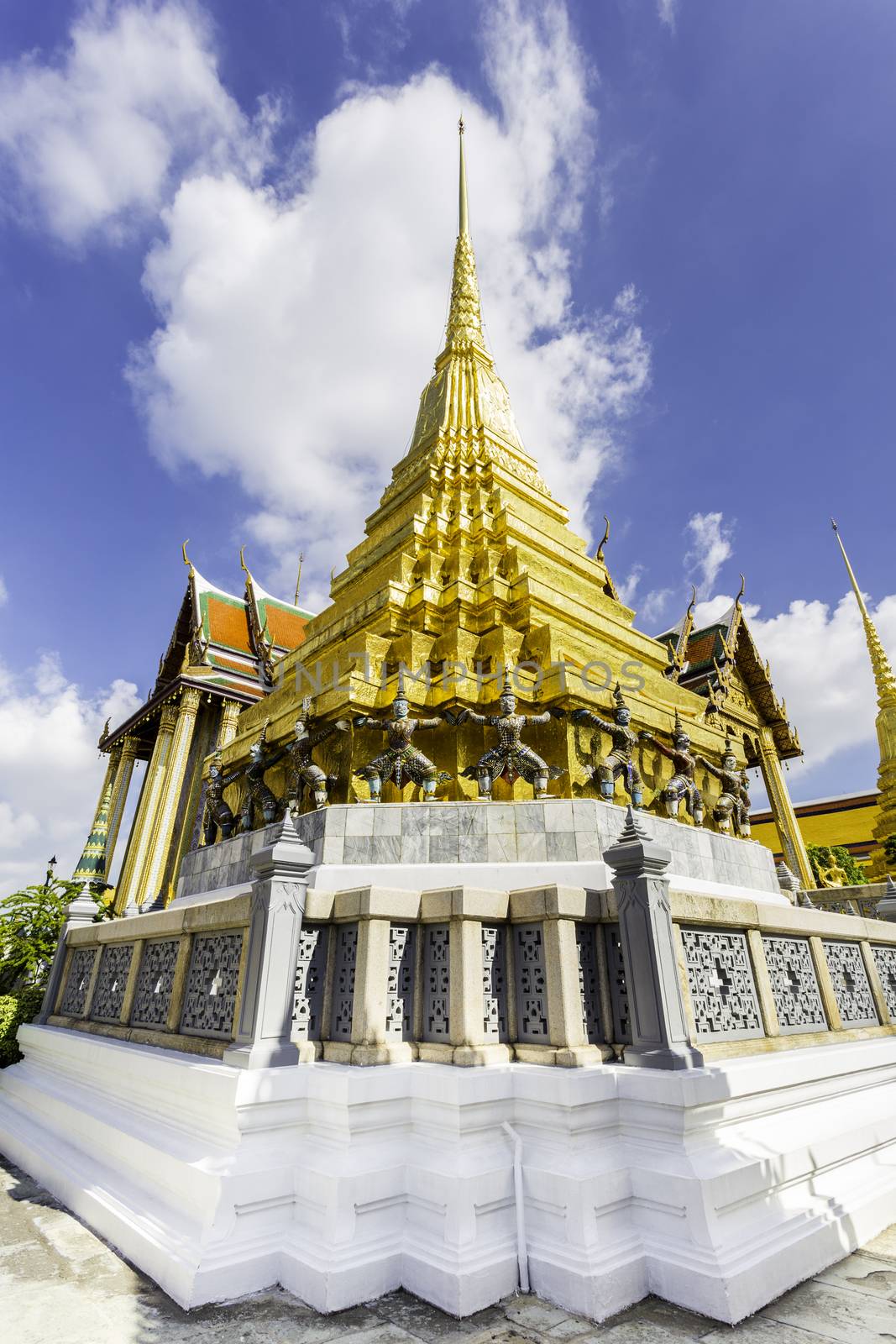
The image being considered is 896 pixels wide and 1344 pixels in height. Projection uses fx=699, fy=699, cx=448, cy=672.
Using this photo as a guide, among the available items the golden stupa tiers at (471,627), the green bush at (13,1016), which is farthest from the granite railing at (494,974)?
the green bush at (13,1016)

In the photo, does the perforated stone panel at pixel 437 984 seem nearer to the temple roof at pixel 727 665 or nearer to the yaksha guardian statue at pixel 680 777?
the yaksha guardian statue at pixel 680 777

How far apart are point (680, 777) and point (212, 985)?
6056 mm

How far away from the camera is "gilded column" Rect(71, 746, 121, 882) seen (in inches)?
577

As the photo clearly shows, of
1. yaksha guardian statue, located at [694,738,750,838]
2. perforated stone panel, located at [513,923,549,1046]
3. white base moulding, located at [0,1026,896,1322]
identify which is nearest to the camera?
white base moulding, located at [0,1026,896,1322]

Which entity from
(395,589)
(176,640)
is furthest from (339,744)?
(176,640)

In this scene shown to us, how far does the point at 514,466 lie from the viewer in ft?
48.7

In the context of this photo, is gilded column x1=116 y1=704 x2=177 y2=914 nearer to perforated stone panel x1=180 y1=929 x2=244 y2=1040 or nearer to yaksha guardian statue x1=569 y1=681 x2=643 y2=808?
perforated stone panel x1=180 y1=929 x2=244 y2=1040

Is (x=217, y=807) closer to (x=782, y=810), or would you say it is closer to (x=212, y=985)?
(x=212, y=985)

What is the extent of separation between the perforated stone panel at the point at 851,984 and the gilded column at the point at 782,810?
60.8 ft

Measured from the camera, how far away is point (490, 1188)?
Result: 3.56 meters

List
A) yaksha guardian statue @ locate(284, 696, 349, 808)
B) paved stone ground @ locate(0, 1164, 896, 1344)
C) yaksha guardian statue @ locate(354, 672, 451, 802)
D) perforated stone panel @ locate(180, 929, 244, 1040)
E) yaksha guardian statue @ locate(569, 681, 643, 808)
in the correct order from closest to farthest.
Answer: paved stone ground @ locate(0, 1164, 896, 1344), perforated stone panel @ locate(180, 929, 244, 1040), yaksha guardian statue @ locate(354, 672, 451, 802), yaksha guardian statue @ locate(569, 681, 643, 808), yaksha guardian statue @ locate(284, 696, 349, 808)

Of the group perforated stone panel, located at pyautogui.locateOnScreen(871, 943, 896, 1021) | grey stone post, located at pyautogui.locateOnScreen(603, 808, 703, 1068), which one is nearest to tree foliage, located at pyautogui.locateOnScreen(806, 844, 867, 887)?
perforated stone panel, located at pyautogui.locateOnScreen(871, 943, 896, 1021)

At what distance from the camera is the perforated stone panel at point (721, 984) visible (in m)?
4.47

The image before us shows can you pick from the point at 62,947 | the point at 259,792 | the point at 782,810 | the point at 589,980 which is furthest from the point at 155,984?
the point at 782,810
